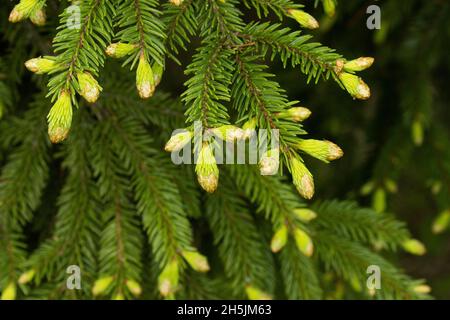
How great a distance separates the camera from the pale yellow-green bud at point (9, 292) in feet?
5.34

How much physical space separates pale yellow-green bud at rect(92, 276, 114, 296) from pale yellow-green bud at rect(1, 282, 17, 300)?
26 centimetres

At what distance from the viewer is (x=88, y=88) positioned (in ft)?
3.85

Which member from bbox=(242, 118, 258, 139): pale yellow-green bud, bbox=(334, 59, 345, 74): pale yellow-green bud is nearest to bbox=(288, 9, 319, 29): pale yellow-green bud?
bbox=(334, 59, 345, 74): pale yellow-green bud

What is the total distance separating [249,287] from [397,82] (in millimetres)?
1573

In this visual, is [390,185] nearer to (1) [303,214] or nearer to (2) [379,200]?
(2) [379,200]

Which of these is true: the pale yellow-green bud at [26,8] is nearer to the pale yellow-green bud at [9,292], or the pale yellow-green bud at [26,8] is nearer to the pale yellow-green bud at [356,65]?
the pale yellow-green bud at [356,65]

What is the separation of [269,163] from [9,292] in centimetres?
101

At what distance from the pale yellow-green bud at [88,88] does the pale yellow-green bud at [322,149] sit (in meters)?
0.49

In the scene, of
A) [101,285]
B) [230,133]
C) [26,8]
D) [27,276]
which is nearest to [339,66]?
[230,133]

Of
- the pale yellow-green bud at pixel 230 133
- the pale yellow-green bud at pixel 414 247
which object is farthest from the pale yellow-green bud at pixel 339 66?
the pale yellow-green bud at pixel 414 247

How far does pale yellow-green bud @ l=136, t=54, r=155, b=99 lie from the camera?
3.88ft

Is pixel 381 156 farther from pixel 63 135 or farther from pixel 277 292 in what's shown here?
pixel 63 135

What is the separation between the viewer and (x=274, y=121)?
1.22m
